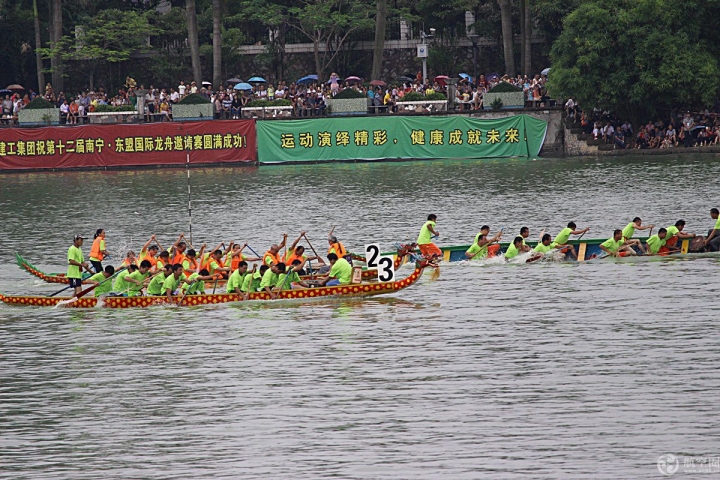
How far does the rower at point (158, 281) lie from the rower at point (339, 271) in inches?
153

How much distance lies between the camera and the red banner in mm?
60562

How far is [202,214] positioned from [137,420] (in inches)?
1035

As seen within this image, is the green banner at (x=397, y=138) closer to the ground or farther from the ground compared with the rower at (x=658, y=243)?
farther from the ground

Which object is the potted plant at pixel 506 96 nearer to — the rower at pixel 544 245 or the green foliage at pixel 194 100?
the green foliage at pixel 194 100

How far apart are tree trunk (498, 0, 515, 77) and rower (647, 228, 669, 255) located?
32.0 metres

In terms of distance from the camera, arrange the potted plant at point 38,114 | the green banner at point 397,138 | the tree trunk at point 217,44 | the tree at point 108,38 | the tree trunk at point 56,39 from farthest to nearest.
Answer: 1. the tree at point 108,38
2. the tree trunk at point 56,39
3. the tree trunk at point 217,44
4. the potted plant at point 38,114
5. the green banner at point 397,138

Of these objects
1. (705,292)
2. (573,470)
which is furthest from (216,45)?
(573,470)

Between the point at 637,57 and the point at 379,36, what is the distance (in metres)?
14.4

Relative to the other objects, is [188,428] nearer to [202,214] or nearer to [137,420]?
[137,420]

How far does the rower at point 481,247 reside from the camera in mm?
33438

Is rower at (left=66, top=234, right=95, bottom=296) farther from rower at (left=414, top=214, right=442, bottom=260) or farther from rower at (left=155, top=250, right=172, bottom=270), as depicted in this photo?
rower at (left=414, top=214, right=442, bottom=260)

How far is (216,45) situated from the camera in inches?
2552

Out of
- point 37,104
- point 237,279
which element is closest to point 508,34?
point 37,104

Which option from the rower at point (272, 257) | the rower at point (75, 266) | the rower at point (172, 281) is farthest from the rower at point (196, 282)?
the rower at point (75, 266)
